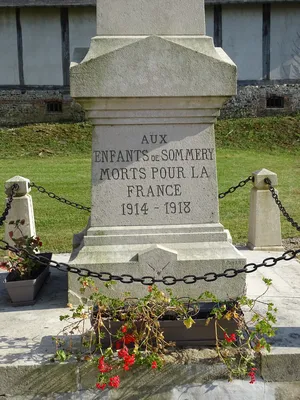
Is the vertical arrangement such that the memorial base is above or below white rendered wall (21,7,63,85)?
below

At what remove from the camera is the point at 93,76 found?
3.92m

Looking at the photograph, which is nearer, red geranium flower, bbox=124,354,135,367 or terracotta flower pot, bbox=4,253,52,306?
red geranium flower, bbox=124,354,135,367

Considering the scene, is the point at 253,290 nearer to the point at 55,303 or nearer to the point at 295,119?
the point at 55,303

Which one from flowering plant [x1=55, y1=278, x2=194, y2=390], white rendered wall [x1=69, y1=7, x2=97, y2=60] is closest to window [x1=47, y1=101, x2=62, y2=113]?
white rendered wall [x1=69, y1=7, x2=97, y2=60]

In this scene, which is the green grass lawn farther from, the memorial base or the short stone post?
the memorial base

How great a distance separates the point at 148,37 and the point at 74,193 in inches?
313

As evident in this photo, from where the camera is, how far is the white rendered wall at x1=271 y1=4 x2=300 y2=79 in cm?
2112

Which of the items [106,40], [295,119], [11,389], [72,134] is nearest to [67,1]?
[72,134]

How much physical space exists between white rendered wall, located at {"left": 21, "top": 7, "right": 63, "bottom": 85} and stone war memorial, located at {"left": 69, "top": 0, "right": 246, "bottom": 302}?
683 inches

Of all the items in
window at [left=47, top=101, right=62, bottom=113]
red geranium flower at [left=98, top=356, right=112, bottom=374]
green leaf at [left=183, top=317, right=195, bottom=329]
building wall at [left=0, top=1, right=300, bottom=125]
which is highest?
building wall at [left=0, top=1, right=300, bottom=125]

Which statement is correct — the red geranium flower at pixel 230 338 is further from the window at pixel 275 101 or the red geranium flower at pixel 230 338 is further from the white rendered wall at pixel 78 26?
the window at pixel 275 101

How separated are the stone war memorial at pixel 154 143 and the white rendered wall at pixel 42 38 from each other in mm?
17358

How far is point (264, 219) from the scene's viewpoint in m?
6.58

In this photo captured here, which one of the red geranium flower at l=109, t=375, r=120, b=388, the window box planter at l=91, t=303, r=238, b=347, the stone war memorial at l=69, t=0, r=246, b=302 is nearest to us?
the red geranium flower at l=109, t=375, r=120, b=388
